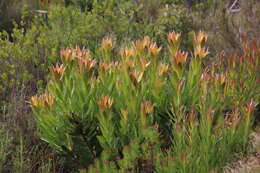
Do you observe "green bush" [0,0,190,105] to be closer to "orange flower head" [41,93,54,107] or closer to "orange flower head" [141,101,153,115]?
"orange flower head" [41,93,54,107]

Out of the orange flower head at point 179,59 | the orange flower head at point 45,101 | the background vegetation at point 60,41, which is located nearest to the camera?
the orange flower head at point 45,101

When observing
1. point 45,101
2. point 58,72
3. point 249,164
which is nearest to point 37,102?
point 45,101

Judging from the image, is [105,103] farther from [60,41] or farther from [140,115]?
[60,41]

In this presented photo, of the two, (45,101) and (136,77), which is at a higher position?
(136,77)

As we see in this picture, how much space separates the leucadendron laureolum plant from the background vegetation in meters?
0.10

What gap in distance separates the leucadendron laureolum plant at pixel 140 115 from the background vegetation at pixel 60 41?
0.33ft

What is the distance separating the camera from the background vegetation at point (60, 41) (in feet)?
15.3

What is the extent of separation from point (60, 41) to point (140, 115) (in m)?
2.98

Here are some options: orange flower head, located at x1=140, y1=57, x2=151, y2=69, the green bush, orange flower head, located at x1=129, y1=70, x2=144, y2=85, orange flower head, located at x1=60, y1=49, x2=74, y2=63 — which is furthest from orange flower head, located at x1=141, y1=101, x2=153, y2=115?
the green bush

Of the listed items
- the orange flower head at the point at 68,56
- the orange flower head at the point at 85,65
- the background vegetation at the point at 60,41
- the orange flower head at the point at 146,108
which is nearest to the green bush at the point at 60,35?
the background vegetation at the point at 60,41

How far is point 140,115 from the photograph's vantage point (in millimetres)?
3795

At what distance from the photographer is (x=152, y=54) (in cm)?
431

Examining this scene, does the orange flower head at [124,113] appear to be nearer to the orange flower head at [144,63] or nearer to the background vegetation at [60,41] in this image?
the background vegetation at [60,41]

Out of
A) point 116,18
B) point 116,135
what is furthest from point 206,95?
point 116,18
